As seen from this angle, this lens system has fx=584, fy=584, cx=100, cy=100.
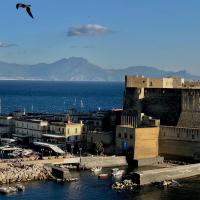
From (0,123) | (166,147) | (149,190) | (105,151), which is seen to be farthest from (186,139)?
(0,123)

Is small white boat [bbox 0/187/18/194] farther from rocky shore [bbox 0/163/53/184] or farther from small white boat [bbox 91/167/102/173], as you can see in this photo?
small white boat [bbox 91/167/102/173]

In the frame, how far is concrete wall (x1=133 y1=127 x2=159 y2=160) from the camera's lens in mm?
67125

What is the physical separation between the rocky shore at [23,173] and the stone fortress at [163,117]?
44.0 feet

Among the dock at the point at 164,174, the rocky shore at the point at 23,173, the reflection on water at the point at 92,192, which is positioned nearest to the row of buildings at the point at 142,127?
the dock at the point at 164,174

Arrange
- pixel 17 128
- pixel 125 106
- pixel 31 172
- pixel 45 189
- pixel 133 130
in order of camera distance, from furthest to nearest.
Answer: pixel 17 128 → pixel 125 106 → pixel 133 130 → pixel 31 172 → pixel 45 189

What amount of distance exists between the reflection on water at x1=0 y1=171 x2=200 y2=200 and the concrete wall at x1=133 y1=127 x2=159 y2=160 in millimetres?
11712

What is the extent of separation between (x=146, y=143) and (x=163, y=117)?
6.36 metres

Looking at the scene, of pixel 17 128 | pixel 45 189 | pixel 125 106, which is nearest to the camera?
pixel 45 189

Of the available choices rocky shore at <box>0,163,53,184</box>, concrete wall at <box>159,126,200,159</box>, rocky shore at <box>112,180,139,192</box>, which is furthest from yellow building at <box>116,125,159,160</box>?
rocky shore at <box>0,163,53,184</box>

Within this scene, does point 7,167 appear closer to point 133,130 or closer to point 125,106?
point 133,130

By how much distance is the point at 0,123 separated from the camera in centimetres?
8456

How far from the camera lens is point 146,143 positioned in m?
68.4

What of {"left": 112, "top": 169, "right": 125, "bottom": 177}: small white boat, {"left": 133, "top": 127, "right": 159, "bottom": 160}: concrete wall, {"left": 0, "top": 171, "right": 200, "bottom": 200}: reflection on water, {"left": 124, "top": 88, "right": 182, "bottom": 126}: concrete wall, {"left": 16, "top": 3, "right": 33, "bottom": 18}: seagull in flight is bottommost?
{"left": 0, "top": 171, "right": 200, "bottom": 200}: reflection on water

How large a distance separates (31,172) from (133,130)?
1547cm
